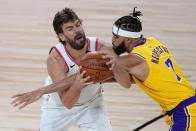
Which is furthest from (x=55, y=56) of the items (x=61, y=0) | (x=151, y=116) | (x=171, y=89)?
(x=61, y=0)

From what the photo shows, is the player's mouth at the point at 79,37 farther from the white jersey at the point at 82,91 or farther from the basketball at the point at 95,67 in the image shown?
the basketball at the point at 95,67

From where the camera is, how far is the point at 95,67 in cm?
347

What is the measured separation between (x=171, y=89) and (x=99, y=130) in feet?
3.05

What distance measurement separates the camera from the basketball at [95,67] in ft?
11.3

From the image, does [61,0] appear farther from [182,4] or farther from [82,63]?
[82,63]

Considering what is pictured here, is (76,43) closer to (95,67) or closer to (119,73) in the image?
(95,67)

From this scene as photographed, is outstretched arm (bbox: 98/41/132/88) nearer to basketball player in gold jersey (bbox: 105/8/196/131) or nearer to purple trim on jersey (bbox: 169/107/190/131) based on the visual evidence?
basketball player in gold jersey (bbox: 105/8/196/131)

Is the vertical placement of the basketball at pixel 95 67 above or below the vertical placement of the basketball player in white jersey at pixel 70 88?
above

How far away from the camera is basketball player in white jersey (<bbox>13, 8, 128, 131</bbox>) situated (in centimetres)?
371

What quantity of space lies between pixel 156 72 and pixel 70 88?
0.79m

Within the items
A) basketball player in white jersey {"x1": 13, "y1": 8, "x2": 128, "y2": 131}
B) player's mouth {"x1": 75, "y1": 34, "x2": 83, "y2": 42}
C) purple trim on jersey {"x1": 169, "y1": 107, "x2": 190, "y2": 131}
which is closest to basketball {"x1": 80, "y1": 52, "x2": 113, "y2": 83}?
basketball player in white jersey {"x1": 13, "y1": 8, "x2": 128, "y2": 131}

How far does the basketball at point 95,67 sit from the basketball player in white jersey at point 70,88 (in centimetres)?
18

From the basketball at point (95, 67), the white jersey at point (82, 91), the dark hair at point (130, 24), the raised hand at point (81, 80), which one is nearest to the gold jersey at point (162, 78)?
the dark hair at point (130, 24)

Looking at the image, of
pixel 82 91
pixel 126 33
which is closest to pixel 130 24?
pixel 126 33
